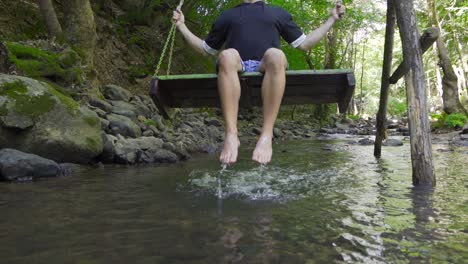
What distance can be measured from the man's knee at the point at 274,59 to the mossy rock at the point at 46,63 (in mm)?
4138

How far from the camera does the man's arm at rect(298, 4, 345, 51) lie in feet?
12.1

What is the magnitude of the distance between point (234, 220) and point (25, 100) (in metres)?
3.32

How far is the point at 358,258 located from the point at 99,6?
1172cm

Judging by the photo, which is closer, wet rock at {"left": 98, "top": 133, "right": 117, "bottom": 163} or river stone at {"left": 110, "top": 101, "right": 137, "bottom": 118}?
wet rock at {"left": 98, "top": 133, "right": 117, "bottom": 163}

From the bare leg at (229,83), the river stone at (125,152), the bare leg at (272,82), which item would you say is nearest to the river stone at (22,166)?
the river stone at (125,152)

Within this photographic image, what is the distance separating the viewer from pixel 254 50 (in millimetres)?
3781

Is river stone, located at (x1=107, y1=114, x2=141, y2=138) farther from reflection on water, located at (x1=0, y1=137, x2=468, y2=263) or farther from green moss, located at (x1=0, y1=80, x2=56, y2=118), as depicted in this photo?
reflection on water, located at (x1=0, y1=137, x2=468, y2=263)

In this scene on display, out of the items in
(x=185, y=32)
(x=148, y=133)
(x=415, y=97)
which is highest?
(x=185, y=32)

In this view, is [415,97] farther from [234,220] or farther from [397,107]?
[397,107]

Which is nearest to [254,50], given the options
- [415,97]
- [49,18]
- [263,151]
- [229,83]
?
[229,83]

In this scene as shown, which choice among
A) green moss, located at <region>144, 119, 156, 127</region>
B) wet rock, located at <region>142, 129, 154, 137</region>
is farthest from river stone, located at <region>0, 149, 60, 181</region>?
green moss, located at <region>144, 119, 156, 127</region>

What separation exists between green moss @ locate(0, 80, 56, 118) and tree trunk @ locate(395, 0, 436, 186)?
3838 mm

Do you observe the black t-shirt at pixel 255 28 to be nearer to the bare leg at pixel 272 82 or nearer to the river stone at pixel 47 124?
the bare leg at pixel 272 82

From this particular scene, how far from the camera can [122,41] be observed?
39.5ft
